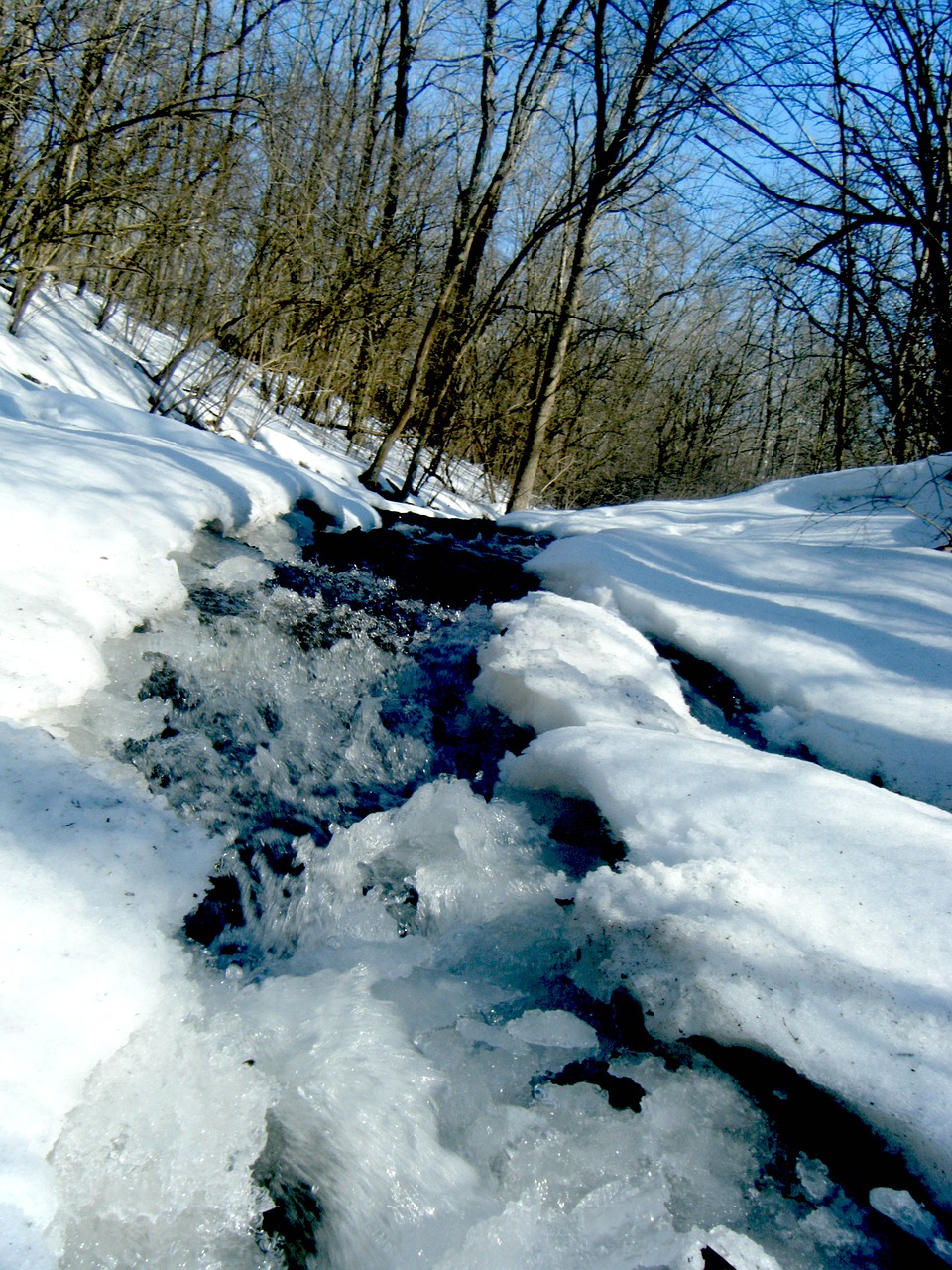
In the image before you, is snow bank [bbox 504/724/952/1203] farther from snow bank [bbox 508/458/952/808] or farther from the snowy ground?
snow bank [bbox 508/458/952/808]

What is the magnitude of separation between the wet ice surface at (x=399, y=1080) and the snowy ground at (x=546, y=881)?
0.03 feet

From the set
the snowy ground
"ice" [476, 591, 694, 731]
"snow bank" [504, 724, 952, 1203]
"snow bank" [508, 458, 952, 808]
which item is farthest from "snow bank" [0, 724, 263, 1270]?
"snow bank" [508, 458, 952, 808]

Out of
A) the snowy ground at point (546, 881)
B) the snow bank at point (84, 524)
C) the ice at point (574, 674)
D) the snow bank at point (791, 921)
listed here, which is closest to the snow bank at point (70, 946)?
the snowy ground at point (546, 881)

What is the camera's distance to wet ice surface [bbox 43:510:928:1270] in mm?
1000

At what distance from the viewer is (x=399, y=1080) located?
47.0 inches

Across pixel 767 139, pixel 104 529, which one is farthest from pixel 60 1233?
pixel 767 139

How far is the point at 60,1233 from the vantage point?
0.88m

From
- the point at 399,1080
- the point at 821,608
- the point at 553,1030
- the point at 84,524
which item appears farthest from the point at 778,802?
the point at 84,524

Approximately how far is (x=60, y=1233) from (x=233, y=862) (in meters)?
0.79

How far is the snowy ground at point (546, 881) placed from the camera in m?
1.03

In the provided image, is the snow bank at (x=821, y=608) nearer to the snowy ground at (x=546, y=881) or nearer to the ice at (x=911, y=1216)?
the snowy ground at (x=546, y=881)

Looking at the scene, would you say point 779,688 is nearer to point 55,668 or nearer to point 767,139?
point 55,668

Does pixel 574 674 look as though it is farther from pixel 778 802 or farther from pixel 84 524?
pixel 84 524

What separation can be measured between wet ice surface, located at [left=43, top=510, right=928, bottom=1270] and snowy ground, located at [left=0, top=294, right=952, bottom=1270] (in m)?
0.01
